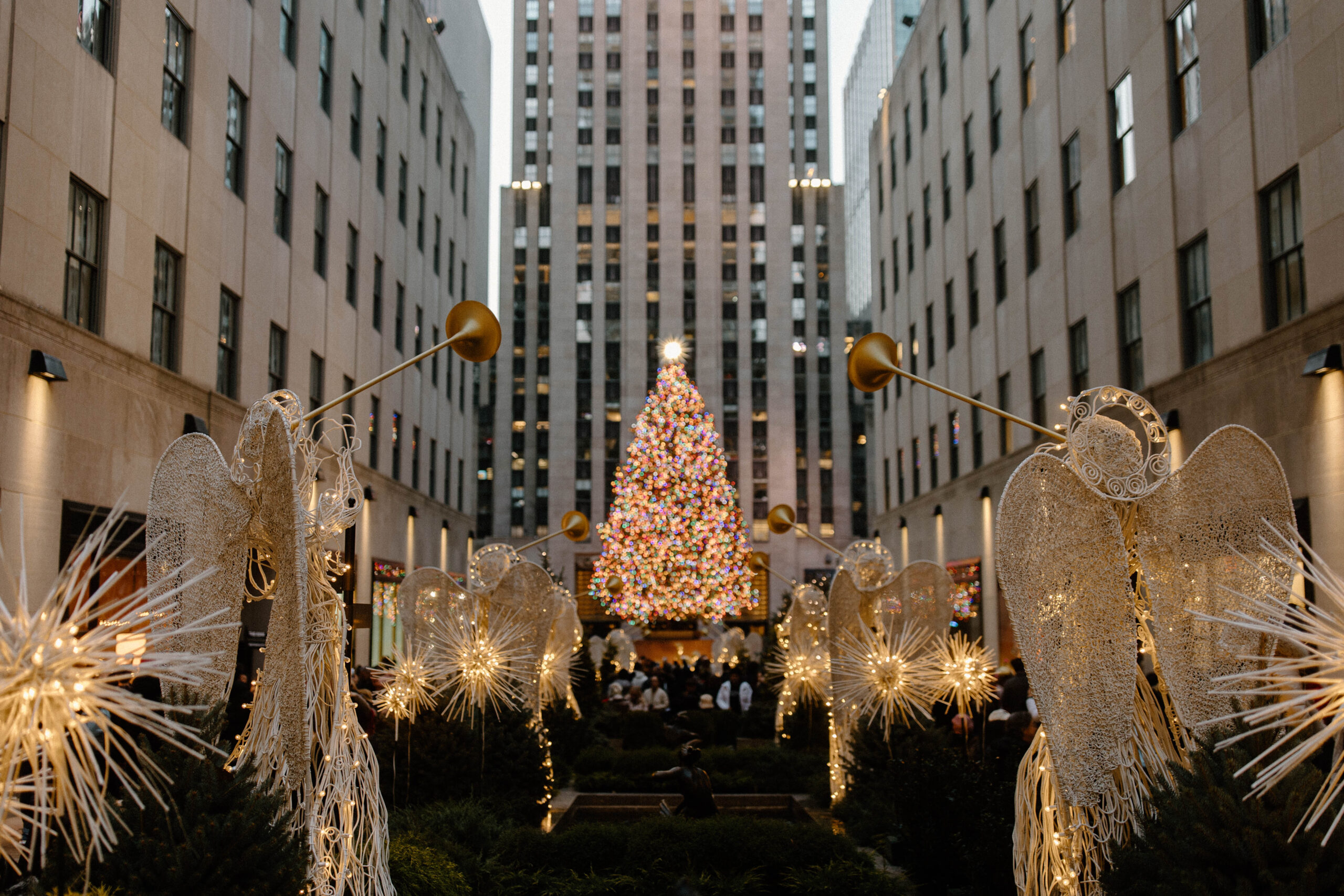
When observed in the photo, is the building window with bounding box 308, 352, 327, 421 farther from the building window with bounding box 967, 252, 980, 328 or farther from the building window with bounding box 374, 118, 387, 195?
the building window with bounding box 967, 252, 980, 328

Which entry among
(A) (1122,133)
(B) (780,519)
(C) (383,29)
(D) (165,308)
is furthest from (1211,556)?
(C) (383,29)

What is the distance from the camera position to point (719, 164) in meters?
74.8

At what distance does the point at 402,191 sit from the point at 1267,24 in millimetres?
26531

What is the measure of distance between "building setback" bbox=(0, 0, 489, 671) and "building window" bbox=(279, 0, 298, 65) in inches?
2.2

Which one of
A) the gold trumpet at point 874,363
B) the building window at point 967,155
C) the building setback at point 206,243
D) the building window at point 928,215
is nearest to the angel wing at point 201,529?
the building setback at point 206,243

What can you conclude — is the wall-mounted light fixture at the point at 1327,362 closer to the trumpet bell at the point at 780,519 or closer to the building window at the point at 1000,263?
the trumpet bell at the point at 780,519

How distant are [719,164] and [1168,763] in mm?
71785

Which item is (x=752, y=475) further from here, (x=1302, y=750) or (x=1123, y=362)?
(x=1302, y=750)

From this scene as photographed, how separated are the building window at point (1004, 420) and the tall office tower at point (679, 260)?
137 feet

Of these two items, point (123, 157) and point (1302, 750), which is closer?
point (1302, 750)

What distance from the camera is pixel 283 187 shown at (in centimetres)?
2452

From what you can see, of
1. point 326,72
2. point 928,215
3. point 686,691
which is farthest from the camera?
point 928,215

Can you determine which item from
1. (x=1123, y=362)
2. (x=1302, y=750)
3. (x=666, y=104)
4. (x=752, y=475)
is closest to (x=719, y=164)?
(x=666, y=104)

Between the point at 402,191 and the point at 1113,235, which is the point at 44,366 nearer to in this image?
the point at 1113,235
